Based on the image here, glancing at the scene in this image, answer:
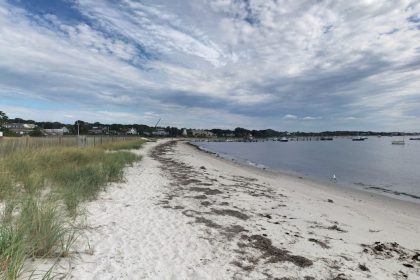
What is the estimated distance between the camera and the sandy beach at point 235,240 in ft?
14.9

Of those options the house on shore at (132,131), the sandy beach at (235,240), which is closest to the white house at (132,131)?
the house on shore at (132,131)

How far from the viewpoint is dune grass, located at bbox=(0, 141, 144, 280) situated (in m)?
3.71

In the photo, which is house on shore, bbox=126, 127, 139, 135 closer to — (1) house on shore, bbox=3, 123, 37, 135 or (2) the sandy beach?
(1) house on shore, bbox=3, 123, 37, 135

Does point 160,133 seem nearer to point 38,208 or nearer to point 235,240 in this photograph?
point 235,240

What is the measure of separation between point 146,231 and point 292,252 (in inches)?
105

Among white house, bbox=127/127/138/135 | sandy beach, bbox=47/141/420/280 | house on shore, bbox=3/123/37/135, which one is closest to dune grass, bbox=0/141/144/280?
sandy beach, bbox=47/141/420/280

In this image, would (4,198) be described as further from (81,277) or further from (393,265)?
(393,265)

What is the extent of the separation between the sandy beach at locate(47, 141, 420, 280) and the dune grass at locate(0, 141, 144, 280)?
13.6 inches

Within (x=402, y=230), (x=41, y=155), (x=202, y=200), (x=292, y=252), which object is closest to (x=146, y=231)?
(x=292, y=252)

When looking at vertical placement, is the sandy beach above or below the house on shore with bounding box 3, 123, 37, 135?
below

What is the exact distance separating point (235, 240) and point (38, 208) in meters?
3.33

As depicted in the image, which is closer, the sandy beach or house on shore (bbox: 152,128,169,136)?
the sandy beach

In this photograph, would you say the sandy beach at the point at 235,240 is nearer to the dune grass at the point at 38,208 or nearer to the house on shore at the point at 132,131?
the dune grass at the point at 38,208

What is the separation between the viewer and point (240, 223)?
286 inches
